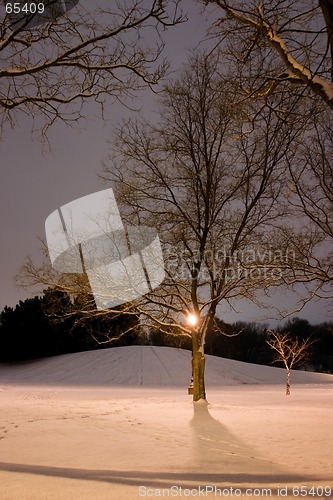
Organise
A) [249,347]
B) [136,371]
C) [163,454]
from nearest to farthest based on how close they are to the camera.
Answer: [163,454] → [136,371] → [249,347]

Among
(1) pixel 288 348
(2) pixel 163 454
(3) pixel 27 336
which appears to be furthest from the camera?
(3) pixel 27 336

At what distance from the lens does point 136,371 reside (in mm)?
42156

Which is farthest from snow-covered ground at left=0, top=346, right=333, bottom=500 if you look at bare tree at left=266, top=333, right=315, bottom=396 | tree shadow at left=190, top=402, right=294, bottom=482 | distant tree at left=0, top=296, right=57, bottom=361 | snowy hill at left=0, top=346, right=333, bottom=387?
distant tree at left=0, top=296, right=57, bottom=361

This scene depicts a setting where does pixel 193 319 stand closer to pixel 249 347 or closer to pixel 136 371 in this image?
pixel 136 371

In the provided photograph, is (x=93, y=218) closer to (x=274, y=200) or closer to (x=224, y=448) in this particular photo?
(x=274, y=200)

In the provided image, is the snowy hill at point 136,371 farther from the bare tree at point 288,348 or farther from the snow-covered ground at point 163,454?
the snow-covered ground at point 163,454

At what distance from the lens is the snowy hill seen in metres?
39.7

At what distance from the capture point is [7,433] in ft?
31.7

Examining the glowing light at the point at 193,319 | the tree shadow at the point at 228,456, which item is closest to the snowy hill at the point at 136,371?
the glowing light at the point at 193,319

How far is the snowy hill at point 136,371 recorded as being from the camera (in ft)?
130

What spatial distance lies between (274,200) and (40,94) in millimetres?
9354

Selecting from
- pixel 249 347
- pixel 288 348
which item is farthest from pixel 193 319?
pixel 249 347

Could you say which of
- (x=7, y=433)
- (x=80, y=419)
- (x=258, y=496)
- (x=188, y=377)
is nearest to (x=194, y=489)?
(x=258, y=496)

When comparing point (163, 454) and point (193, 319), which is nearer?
point (163, 454)
